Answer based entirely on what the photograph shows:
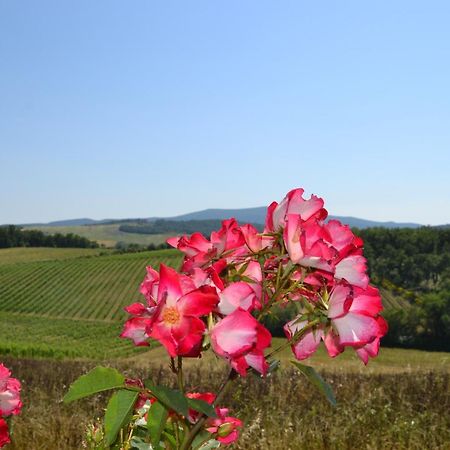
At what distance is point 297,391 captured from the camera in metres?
7.08

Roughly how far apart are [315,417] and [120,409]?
4.99m

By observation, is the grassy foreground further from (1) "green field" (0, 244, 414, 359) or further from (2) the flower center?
(1) "green field" (0, 244, 414, 359)

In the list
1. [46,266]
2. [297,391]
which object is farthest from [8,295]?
[297,391]

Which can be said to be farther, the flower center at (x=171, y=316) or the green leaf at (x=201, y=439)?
the green leaf at (x=201, y=439)

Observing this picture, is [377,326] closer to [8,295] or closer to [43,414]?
[43,414]

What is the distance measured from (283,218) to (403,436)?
432 cm

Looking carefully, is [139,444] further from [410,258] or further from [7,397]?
[410,258]

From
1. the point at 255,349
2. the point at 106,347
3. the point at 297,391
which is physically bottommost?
the point at 106,347

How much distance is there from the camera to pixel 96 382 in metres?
1.23

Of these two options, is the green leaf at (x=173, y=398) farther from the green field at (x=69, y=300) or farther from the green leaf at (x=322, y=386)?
the green field at (x=69, y=300)

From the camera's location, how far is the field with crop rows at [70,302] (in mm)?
52319

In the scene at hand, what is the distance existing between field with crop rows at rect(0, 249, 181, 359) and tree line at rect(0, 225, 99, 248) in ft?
73.2

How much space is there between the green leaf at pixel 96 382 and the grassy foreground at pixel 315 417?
2.16 meters

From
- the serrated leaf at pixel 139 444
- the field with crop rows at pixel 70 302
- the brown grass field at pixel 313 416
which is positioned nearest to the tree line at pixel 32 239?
the field with crop rows at pixel 70 302
